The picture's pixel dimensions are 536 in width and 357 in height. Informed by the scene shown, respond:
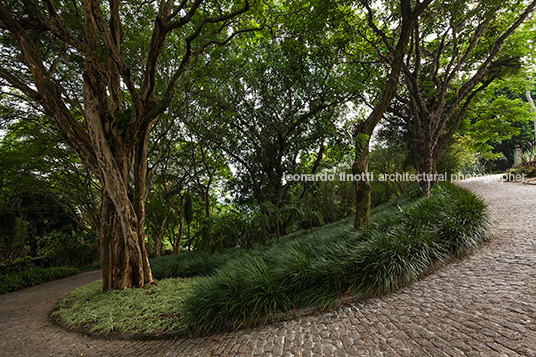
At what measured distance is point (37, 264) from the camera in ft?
34.7

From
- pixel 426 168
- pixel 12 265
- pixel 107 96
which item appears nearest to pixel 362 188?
pixel 426 168

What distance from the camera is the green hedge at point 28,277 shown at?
276 inches

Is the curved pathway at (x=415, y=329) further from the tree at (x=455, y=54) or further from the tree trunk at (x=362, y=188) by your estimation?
the tree at (x=455, y=54)

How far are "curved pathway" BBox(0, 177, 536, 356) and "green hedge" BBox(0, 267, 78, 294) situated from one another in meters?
5.49

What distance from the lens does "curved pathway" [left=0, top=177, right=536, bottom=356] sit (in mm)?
1769

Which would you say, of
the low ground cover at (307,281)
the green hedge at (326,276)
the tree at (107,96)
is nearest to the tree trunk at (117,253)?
the tree at (107,96)

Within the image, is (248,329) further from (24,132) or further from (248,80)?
(24,132)

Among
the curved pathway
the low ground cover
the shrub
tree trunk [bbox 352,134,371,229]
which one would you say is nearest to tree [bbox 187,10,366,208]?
tree trunk [bbox 352,134,371,229]

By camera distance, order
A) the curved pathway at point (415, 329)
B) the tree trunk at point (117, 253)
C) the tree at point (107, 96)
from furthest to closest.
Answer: the tree trunk at point (117, 253) → the tree at point (107, 96) → the curved pathway at point (415, 329)

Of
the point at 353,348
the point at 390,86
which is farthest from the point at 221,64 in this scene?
the point at 353,348

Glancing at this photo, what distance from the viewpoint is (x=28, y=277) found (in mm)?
7699

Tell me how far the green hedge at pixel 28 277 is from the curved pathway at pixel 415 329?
549 cm

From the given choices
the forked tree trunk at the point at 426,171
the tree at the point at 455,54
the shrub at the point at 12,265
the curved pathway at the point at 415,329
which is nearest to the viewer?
the curved pathway at the point at 415,329

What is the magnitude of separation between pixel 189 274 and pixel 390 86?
22.3 ft
